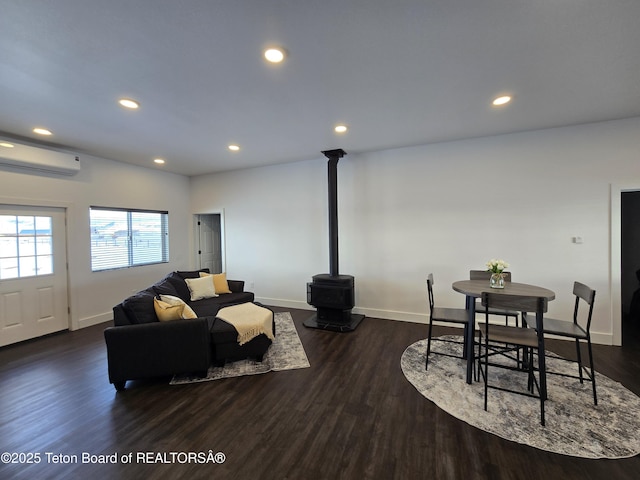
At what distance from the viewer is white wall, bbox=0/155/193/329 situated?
376 centimetres

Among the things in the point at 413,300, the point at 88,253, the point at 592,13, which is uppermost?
the point at 592,13

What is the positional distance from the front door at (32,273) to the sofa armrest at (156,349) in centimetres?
237

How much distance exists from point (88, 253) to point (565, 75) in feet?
21.5

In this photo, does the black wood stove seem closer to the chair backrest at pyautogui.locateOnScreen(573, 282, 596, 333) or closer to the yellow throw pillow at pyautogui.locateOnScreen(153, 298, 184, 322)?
the yellow throw pillow at pyautogui.locateOnScreen(153, 298, 184, 322)

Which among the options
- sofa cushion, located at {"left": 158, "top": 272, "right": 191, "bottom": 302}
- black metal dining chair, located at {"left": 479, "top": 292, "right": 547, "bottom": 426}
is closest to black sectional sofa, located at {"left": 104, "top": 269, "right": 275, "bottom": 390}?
sofa cushion, located at {"left": 158, "top": 272, "right": 191, "bottom": 302}

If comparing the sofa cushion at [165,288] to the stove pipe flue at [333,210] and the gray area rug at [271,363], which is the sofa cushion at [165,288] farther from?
the stove pipe flue at [333,210]

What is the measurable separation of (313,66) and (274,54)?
33 cm

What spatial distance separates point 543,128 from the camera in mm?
3498

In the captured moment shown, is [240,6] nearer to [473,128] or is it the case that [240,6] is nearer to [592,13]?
[592,13]

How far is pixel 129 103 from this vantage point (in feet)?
8.62

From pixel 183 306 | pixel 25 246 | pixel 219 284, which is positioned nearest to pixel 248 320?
pixel 183 306

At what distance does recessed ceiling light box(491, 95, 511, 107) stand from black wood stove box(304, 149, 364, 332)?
84.7 inches

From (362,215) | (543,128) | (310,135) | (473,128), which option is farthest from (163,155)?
(543,128)

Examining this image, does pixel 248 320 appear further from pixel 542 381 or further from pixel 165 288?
pixel 542 381
